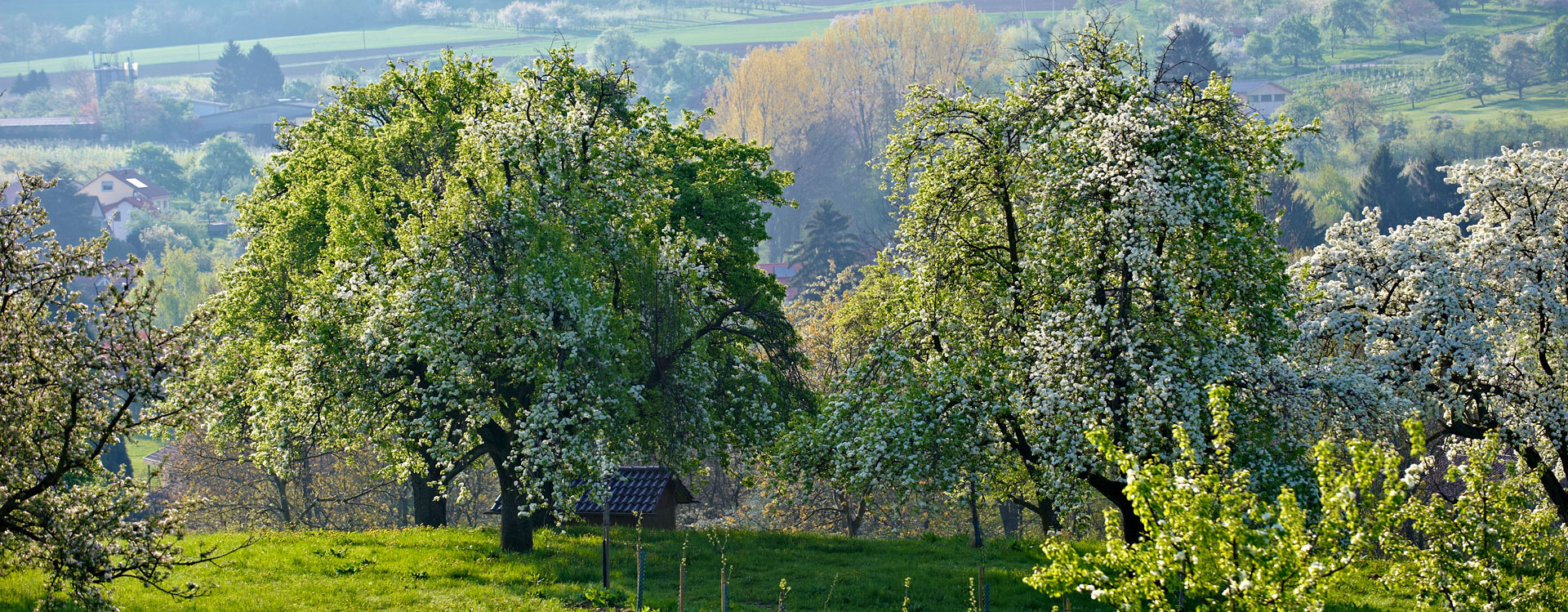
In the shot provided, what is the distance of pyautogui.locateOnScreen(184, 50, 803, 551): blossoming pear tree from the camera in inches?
898

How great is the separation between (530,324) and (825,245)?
8108cm

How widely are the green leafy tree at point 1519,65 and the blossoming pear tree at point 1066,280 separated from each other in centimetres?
19703

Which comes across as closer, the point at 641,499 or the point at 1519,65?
the point at 641,499

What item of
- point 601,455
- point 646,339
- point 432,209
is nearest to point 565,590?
point 601,455

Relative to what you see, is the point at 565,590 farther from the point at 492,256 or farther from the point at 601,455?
the point at 492,256

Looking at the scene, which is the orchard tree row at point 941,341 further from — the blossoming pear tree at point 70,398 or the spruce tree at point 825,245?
the spruce tree at point 825,245

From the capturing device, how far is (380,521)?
61.9m

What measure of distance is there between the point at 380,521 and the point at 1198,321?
5108 centimetres

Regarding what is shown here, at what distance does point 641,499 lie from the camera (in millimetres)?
34250

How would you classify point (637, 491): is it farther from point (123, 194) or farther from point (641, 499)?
point (123, 194)

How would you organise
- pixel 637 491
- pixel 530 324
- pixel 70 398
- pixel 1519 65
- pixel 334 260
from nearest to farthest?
pixel 70 398, pixel 530 324, pixel 334 260, pixel 637 491, pixel 1519 65

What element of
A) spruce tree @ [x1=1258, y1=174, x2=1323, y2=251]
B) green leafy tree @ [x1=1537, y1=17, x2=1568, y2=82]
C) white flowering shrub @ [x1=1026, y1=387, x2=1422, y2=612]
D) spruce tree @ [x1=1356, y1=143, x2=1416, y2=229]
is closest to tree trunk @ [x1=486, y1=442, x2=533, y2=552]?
white flowering shrub @ [x1=1026, y1=387, x2=1422, y2=612]

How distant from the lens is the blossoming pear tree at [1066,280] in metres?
20.1

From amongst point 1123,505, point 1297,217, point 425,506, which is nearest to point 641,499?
point 425,506
